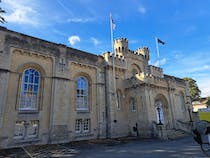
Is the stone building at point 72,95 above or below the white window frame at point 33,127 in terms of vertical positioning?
above

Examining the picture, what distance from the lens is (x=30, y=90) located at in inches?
641

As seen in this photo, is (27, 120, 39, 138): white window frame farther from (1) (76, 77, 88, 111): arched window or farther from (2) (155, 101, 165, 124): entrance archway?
(2) (155, 101, 165, 124): entrance archway

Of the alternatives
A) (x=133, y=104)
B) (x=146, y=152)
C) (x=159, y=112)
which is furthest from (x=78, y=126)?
(x=159, y=112)

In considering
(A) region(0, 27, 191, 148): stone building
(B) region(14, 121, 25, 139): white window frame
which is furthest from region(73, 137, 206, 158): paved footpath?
(B) region(14, 121, 25, 139): white window frame

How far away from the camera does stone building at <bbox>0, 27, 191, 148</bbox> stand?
1501cm

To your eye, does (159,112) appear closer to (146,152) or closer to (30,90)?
(146,152)

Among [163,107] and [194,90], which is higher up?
[194,90]

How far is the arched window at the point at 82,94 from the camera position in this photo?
64.5 ft

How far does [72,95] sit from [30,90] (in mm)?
4592

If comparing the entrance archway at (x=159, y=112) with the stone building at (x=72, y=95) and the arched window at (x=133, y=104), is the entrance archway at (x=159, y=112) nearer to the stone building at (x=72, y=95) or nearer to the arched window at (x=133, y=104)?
the stone building at (x=72, y=95)

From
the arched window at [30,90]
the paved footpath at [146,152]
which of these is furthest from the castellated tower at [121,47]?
the paved footpath at [146,152]

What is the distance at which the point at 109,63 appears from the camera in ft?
74.1

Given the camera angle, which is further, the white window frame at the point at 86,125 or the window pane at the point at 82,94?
the window pane at the point at 82,94

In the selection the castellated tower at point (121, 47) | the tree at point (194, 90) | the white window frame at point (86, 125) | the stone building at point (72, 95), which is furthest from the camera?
the tree at point (194, 90)
